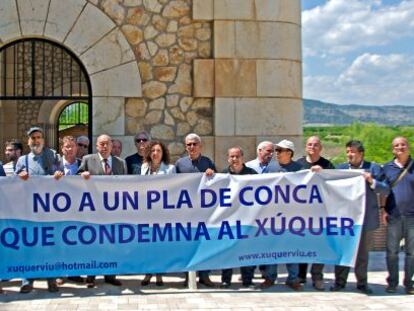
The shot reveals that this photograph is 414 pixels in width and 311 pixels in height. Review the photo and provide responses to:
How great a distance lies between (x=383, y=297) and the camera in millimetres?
6387

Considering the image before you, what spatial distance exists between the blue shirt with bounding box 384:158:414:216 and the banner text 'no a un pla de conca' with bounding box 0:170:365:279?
0.31 m

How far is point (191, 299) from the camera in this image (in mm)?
6242

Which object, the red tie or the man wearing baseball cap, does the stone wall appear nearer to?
the red tie

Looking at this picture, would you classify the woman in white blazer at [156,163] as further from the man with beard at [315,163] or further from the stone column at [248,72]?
the stone column at [248,72]

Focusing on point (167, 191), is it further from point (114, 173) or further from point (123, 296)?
point (123, 296)

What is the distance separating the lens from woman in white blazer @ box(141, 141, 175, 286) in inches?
267

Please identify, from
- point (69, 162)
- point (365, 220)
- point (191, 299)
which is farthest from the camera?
point (69, 162)

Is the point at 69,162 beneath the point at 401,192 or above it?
above

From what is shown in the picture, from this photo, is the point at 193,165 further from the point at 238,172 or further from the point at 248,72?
the point at 248,72

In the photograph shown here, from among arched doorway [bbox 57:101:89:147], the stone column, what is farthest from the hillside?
the stone column

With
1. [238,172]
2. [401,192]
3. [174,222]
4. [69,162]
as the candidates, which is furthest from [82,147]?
[401,192]

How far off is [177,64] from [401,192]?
358 cm

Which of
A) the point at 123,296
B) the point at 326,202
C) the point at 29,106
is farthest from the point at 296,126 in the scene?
the point at 29,106

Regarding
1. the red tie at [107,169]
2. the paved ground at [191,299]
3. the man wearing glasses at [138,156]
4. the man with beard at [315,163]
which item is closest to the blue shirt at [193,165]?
the man wearing glasses at [138,156]
